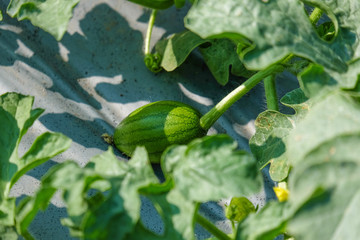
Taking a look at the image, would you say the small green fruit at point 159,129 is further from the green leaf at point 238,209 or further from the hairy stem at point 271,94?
the green leaf at point 238,209

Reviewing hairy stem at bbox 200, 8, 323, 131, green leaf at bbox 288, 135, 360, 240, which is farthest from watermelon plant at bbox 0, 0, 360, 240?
hairy stem at bbox 200, 8, 323, 131

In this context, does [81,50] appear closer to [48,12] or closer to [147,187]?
[48,12]

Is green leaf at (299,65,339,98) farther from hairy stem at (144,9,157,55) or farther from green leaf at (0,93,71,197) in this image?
hairy stem at (144,9,157,55)

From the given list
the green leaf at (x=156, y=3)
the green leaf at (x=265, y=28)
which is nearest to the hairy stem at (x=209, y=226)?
the green leaf at (x=265, y=28)

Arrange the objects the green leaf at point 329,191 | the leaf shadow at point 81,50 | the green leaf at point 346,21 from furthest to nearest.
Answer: the leaf shadow at point 81,50
the green leaf at point 346,21
the green leaf at point 329,191

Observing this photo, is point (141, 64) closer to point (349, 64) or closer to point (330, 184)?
point (349, 64)

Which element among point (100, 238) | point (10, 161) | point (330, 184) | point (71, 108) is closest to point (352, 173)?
point (330, 184)
